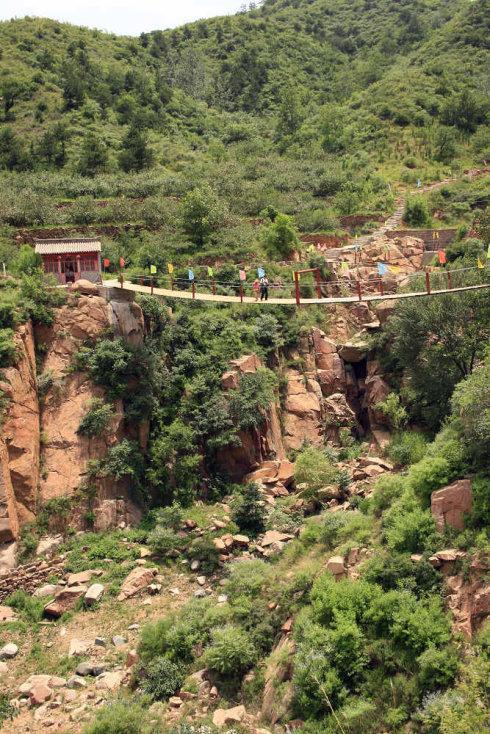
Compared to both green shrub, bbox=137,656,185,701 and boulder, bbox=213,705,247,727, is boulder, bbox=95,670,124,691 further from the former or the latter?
boulder, bbox=213,705,247,727

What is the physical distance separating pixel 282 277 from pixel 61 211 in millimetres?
10651

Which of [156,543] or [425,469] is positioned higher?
[425,469]

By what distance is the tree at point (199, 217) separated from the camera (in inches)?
1145

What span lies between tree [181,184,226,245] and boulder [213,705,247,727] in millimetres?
19437

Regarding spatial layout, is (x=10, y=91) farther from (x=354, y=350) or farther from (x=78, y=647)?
(x=78, y=647)

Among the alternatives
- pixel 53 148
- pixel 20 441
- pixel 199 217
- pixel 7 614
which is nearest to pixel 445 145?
pixel 199 217

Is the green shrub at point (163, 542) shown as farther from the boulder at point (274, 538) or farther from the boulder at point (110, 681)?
the boulder at point (110, 681)

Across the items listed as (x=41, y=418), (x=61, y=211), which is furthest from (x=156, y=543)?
(x=61, y=211)

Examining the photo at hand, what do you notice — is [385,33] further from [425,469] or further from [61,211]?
[425,469]

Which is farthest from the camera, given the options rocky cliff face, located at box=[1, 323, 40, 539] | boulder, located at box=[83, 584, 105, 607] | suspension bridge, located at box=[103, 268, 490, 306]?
suspension bridge, located at box=[103, 268, 490, 306]

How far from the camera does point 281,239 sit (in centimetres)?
2825

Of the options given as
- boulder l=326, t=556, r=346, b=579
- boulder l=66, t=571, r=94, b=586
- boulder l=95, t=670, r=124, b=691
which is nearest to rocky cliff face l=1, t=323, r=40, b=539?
boulder l=66, t=571, r=94, b=586

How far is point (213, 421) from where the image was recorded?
21078 mm

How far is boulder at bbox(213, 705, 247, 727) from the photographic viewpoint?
1255 centimetres
